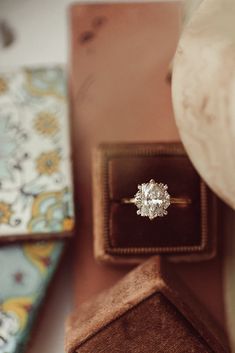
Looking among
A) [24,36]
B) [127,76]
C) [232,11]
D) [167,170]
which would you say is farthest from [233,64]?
[24,36]

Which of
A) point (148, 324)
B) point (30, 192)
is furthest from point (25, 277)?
point (148, 324)

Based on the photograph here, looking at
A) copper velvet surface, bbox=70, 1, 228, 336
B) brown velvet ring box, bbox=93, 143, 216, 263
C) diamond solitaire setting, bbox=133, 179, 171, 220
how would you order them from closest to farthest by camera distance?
diamond solitaire setting, bbox=133, 179, 171, 220 → brown velvet ring box, bbox=93, 143, 216, 263 → copper velvet surface, bbox=70, 1, 228, 336

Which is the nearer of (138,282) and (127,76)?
(138,282)

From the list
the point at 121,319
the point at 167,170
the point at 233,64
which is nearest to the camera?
the point at 233,64

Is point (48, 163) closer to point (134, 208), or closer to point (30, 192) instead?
point (30, 192)

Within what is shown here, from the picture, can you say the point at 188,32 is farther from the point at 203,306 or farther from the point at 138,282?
the point at 203,306

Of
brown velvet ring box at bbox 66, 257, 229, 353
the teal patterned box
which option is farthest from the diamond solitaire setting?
the teal patterned box

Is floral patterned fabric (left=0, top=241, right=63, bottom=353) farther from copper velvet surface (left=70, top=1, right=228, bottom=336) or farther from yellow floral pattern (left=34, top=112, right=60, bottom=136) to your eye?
yellow floral pattern (left=34, top=112, right=60, bottom=136)
